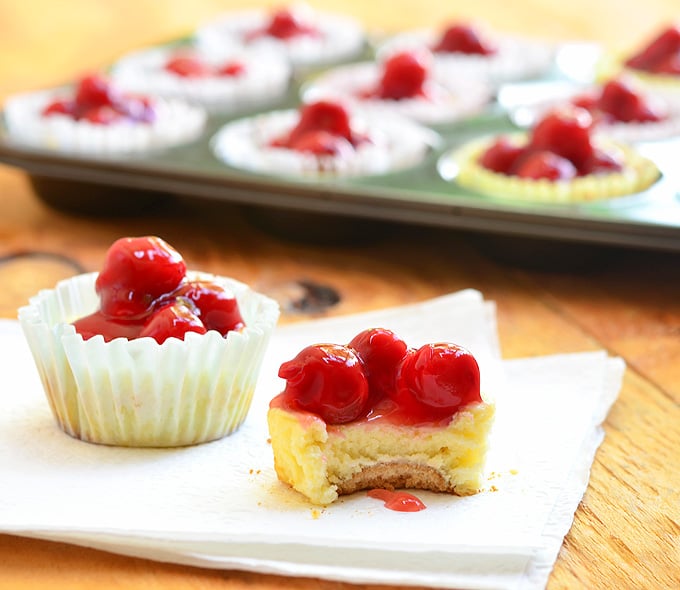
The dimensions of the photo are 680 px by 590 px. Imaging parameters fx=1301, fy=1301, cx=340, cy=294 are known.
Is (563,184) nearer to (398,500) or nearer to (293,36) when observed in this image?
(398,500)

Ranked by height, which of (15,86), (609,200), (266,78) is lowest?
(15,86)

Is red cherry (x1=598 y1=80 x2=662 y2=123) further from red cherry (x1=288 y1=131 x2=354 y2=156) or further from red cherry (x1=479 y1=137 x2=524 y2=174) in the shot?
red cherry (x1=288 y1=131 x2=354 y2=156)

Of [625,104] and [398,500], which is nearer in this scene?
[398,500]

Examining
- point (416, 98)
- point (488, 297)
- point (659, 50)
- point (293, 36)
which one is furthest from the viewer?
point (293, 36)

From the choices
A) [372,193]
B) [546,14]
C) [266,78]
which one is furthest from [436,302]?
[546,14]

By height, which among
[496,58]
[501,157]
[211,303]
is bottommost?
[496,58]

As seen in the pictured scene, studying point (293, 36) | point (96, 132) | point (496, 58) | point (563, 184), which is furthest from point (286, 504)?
point (293, 36)

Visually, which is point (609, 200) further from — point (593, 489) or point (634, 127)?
point (593, 489)
